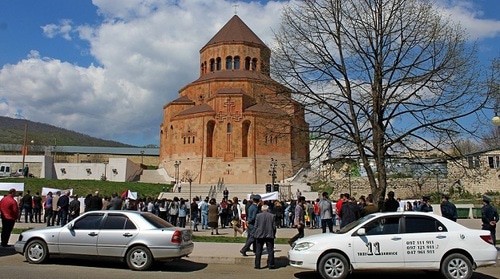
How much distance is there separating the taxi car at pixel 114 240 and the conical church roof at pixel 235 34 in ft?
176

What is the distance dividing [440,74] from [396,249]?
6905 millimetres

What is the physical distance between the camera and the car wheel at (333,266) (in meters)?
8.93

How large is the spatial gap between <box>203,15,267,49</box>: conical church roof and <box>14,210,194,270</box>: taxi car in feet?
176

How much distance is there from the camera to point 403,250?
8938 millimetres

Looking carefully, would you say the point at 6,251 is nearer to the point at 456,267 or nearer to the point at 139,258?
the point at 139,258

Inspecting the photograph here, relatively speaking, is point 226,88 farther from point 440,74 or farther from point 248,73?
point 440,74

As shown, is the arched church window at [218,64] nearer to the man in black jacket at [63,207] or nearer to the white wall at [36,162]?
the white wall at [36,162]

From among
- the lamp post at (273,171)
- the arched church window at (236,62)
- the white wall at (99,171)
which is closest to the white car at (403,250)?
the lamp post at (273,171)

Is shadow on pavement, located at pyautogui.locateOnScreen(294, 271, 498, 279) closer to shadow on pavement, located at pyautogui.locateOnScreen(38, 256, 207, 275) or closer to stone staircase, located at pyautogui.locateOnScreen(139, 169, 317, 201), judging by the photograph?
shadow on pavement, located at pyautogui.locateOnScreen(38, 256, 207, 275)

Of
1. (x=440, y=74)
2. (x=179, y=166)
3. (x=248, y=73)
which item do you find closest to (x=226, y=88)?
(x=248, y=73)

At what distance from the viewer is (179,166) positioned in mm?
56781

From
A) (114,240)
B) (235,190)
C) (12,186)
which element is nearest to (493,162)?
(235,190)

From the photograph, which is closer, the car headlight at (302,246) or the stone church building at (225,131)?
the car headlight at (302,246)

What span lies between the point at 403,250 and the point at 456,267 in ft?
3.52
